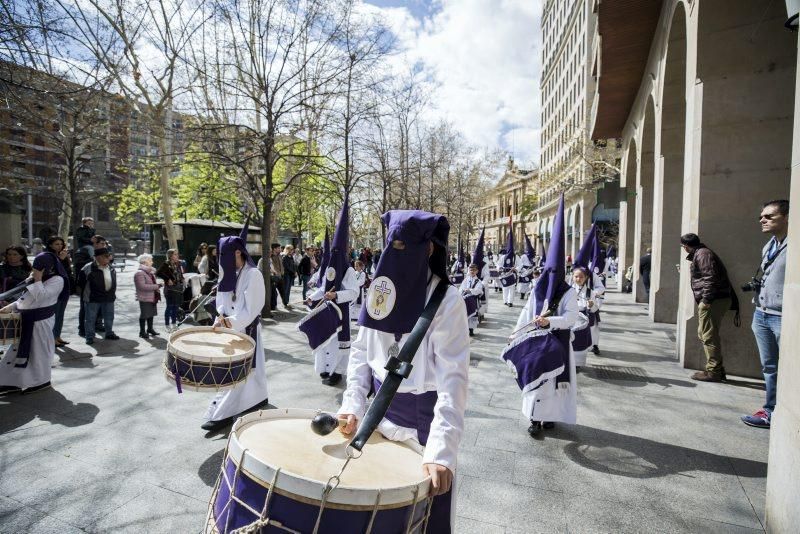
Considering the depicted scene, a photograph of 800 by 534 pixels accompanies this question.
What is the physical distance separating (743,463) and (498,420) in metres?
2.31

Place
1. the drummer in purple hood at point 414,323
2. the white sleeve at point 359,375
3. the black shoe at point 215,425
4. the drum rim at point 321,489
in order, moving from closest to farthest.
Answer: the drum rim at point 321,489
the drummer in purple hood at point 414,323
the white sleeve at point 359,375
the black shoe at point 215,425

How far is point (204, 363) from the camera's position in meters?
3.74

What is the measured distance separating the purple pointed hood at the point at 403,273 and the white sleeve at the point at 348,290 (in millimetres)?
4663

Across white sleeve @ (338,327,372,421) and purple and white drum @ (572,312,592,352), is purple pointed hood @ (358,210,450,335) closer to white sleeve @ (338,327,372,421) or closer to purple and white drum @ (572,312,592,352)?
white sleeve @ (338,327,372,421)

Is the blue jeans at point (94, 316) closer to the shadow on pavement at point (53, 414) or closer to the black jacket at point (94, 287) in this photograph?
the black jacket at point (94, 287)

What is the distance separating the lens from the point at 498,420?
5156 mm

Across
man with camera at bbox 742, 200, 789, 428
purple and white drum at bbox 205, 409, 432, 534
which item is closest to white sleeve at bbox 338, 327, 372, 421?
purple and white drum at bbox 205, 409, 432, 534

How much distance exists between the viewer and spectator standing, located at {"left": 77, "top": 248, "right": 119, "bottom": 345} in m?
8.77

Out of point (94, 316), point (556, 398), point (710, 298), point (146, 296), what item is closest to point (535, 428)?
point (556, 398)

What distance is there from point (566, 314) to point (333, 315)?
3.57 meters

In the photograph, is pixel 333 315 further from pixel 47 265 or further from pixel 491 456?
pixel 47 265

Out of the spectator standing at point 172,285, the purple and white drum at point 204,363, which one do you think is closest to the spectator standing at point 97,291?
the spectator standing at point 172,285

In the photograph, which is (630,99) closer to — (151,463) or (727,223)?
(727,223)

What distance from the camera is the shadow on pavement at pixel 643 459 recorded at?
13.0 feet
